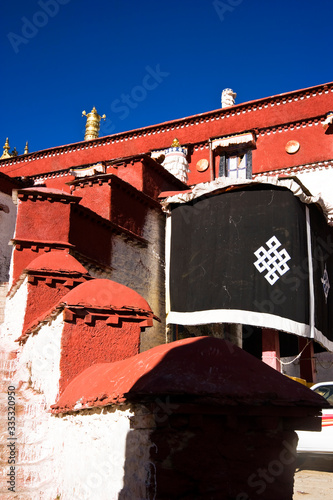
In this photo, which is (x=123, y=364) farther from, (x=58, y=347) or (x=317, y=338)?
(x=317, y=338)

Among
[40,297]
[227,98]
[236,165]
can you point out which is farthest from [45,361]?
[227,98]

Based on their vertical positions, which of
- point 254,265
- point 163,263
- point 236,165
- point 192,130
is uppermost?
point 192,130

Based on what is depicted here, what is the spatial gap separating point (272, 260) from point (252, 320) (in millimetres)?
1308

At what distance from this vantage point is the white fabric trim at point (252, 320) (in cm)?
1010

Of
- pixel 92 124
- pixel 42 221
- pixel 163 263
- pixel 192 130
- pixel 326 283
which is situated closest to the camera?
pixel 42 221

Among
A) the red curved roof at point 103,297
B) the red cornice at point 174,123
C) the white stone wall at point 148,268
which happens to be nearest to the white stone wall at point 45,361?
the red curved roof at point 103,297

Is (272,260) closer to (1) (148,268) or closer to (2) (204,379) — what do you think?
(1) (148,268)

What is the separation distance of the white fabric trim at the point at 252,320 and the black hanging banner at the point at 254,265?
0.02 metres

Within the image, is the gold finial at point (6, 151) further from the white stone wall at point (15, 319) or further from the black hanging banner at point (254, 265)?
the white stone wall at point (15, 319)

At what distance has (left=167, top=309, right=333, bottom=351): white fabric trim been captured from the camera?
33.1 ft

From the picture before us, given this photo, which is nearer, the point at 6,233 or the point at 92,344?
the point at 92,344

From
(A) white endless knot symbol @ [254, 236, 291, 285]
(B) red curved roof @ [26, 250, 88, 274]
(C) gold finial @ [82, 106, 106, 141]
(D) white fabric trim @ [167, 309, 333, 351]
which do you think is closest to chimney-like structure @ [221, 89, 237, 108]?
(C) gold finial @ [82, 106, 106, 141]

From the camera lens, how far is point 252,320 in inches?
404

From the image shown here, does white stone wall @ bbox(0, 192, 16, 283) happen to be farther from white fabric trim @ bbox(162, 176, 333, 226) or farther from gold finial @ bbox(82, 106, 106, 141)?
gold finial @ bbox(82, 106, 106, 141)
